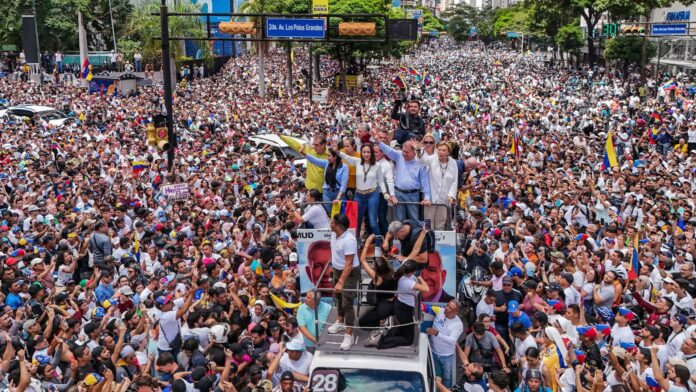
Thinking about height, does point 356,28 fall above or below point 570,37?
below

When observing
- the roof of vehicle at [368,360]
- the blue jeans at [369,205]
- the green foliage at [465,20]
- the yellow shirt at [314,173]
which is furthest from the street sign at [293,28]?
the green foliage at [465,20]

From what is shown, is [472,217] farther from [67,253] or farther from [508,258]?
[67,253]

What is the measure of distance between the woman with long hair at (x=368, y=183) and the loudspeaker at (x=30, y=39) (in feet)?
127

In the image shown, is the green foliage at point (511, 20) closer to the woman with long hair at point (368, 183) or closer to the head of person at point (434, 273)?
the woman with long hair at point (368, 183)

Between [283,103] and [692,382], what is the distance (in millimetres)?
30024

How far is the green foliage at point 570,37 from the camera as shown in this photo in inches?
2613

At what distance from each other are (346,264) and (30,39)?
4082cm

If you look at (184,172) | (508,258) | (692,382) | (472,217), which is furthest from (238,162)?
(692,382)

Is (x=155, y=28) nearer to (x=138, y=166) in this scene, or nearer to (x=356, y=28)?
(x=356, y=28)

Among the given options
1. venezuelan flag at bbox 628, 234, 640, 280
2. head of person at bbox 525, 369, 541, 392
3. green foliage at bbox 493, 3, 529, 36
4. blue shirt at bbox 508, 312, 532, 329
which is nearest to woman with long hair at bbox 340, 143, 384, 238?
blue shirt at bbox 508, 312, 532, 329

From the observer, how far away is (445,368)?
25.9 feet

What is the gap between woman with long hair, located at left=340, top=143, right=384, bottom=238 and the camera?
8523mm

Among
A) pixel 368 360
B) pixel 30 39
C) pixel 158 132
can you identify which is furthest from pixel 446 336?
pixel 30 39

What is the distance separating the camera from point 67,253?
1130 centimetres
